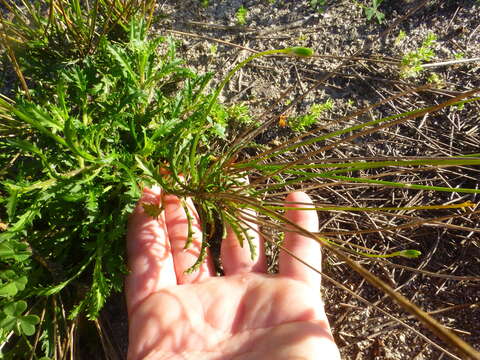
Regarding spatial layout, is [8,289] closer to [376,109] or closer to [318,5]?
[376,109]

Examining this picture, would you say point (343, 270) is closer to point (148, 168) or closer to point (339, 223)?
point (339, 223)

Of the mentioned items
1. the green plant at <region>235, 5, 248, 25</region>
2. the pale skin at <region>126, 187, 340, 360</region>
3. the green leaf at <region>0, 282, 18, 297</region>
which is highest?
the green plant at <region>235, 5, 248, 25</region>

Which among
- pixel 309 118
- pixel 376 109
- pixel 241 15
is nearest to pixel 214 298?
pixel 309 118

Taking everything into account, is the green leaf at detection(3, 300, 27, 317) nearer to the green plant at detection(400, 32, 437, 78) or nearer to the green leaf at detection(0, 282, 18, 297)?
the green leaf at detection(0, 282, 18, 297)

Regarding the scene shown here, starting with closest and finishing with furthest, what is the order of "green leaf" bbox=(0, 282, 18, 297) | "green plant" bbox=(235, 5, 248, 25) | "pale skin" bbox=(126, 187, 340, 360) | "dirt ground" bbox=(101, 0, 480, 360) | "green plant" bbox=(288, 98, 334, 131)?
"green leaf" bbox=(0, 282, 18, 297)
"pale skin" bbox=(126, 187, 340, 360)
"dirt ground" bbox=(101, 0, 480, 360)
"green plant" bbox=(288, 98, 334, 131)
"green plant" bbox=(235, 5, 248, 25)

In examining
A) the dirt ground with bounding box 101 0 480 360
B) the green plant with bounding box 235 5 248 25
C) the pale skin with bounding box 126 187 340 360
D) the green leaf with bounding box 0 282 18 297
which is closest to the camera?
the green leaf with bounding box 0 282 18 297

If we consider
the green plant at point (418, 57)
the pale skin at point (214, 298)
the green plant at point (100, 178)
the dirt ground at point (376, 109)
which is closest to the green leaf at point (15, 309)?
the green plant at point (100, 178)

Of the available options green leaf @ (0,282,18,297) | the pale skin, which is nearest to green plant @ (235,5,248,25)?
the pale skin

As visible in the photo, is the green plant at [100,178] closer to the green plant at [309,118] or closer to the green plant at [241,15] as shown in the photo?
the green plant at [309,118]
